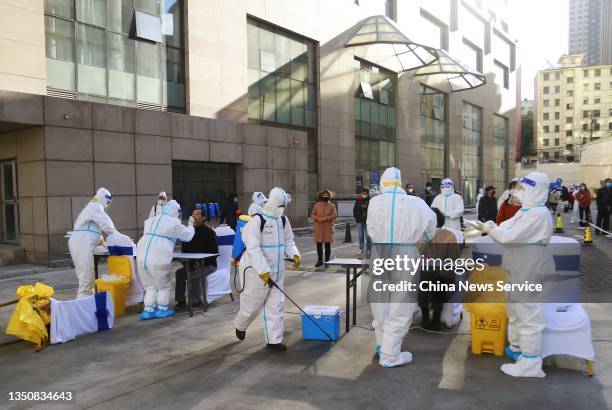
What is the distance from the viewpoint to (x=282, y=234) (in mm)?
6328

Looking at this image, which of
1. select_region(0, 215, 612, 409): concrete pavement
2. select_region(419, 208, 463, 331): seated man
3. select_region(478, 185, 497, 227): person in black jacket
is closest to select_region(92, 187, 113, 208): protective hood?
select_region(0, 215, 612, 409): concrete pavement

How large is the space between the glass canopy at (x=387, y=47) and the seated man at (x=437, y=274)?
21.4 metres

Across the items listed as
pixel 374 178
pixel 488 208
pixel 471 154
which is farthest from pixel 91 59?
pixel 471 154

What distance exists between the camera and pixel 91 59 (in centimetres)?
1530

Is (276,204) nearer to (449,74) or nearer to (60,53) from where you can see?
(60,53)

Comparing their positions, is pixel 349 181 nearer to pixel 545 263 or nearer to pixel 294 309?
pixel 294 309

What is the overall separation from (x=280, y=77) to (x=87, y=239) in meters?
16.5

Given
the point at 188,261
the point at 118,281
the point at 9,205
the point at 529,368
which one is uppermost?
the point at 9,205

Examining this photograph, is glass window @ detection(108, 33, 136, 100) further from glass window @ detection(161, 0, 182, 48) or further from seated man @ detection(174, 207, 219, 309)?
seated man @ detection(174, 207, 219, 309)

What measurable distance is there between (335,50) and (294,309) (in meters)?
20.6

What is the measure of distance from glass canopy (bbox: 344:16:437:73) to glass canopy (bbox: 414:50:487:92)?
0.76 m

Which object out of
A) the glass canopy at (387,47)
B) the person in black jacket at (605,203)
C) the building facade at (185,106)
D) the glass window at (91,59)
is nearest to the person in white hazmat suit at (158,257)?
the building facade at (185,106)

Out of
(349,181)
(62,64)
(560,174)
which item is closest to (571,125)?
(560,174)

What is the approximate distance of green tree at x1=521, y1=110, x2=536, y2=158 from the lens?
94875 millimetres
